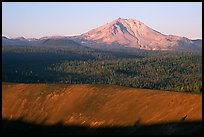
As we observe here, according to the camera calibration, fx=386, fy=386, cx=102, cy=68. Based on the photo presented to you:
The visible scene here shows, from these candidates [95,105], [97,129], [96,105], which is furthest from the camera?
[95,105]

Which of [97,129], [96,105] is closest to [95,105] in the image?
[96,105]

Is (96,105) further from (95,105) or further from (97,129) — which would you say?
(97,129)

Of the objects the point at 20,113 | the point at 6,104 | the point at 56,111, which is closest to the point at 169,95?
the point at 56,111

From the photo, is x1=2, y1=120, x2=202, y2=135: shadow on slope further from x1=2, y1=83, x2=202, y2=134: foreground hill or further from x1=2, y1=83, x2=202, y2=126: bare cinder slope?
x1=2, y1=83, x2=202, y2=126: bare cinder slope

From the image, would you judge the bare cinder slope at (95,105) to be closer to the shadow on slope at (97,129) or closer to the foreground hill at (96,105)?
the foreground hill at (96,105)

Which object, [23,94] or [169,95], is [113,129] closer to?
[169,95]

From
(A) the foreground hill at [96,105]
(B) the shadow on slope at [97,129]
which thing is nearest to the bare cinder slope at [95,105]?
(A) the foreground hill at [96,105]
